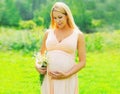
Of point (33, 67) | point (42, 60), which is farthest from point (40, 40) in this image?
point (42, 60)

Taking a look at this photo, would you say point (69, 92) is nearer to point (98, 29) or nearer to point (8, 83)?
point (8, 83)

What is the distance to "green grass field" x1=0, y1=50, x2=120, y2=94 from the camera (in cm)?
836

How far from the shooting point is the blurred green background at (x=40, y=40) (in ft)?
29.2

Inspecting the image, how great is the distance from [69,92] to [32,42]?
9353 millimetres

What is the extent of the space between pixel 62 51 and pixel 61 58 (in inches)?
2.6

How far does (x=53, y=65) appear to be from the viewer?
4258 millimetres

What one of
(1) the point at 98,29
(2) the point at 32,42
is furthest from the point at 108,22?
(2) the point at 32,42

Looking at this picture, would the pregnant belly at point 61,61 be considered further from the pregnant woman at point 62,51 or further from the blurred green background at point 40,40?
the blurred green background at point 40,40

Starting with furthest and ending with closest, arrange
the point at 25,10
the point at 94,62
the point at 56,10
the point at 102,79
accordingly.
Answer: the point at 25,10, the point at 94,62, the point at 102,79, the point at 56,10

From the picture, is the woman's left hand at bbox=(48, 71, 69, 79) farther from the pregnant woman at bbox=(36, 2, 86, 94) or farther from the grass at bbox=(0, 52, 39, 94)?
the grass at bbox=(0, 52, 39, 94)

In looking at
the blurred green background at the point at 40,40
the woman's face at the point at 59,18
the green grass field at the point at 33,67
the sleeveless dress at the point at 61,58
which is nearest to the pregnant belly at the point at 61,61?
the sleeveless dress at the point at 61,58

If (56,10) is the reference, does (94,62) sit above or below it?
below

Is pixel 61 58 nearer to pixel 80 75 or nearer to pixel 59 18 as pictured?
pixel 59 18

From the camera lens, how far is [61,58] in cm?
425
